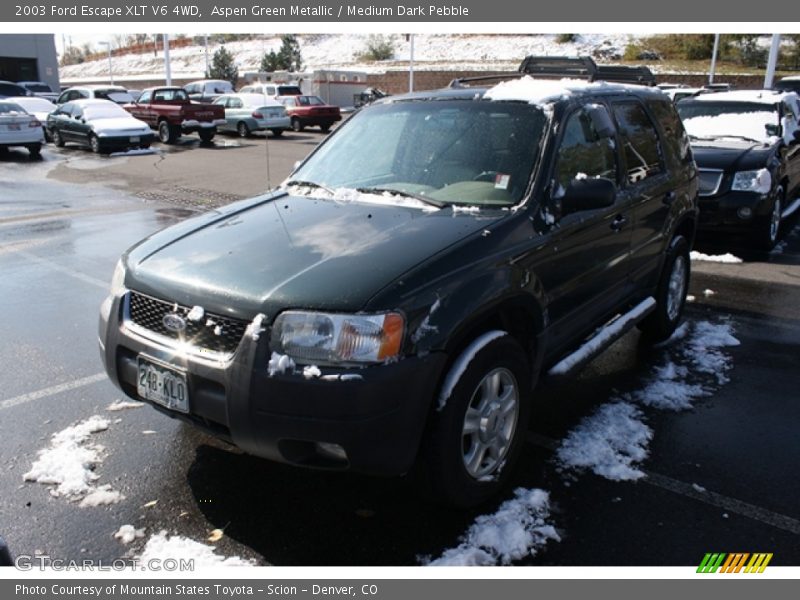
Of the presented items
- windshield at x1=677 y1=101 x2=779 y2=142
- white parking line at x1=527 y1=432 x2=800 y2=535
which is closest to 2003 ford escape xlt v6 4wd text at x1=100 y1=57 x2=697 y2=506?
white parking line at x1=527 y1=432 x2=800 y2=535

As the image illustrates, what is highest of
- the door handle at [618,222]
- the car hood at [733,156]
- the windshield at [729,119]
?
the windshield at [729,119]

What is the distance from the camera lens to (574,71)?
5.31 metres

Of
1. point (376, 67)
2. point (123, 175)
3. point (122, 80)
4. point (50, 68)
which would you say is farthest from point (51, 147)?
point (122, 80)

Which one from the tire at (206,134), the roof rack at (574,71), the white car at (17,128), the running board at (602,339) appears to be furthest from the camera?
the tire at (206,134)

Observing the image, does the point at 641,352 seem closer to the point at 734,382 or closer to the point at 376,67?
the point at 734,382

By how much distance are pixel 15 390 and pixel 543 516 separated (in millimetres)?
3526

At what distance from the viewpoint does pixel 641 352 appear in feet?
17.8

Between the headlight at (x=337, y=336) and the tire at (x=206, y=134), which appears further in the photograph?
the tire at (x=206, y=134)

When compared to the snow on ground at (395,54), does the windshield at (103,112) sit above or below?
below

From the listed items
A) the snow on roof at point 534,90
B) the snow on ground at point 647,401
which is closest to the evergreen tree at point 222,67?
the snow on ground at point 647,401

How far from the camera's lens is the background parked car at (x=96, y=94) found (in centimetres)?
2777

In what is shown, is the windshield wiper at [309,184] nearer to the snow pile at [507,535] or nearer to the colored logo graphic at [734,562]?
the snow pile at [507,535]

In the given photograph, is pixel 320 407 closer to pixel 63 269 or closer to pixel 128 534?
pixel 128 534

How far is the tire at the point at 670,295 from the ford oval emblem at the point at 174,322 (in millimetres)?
3679
